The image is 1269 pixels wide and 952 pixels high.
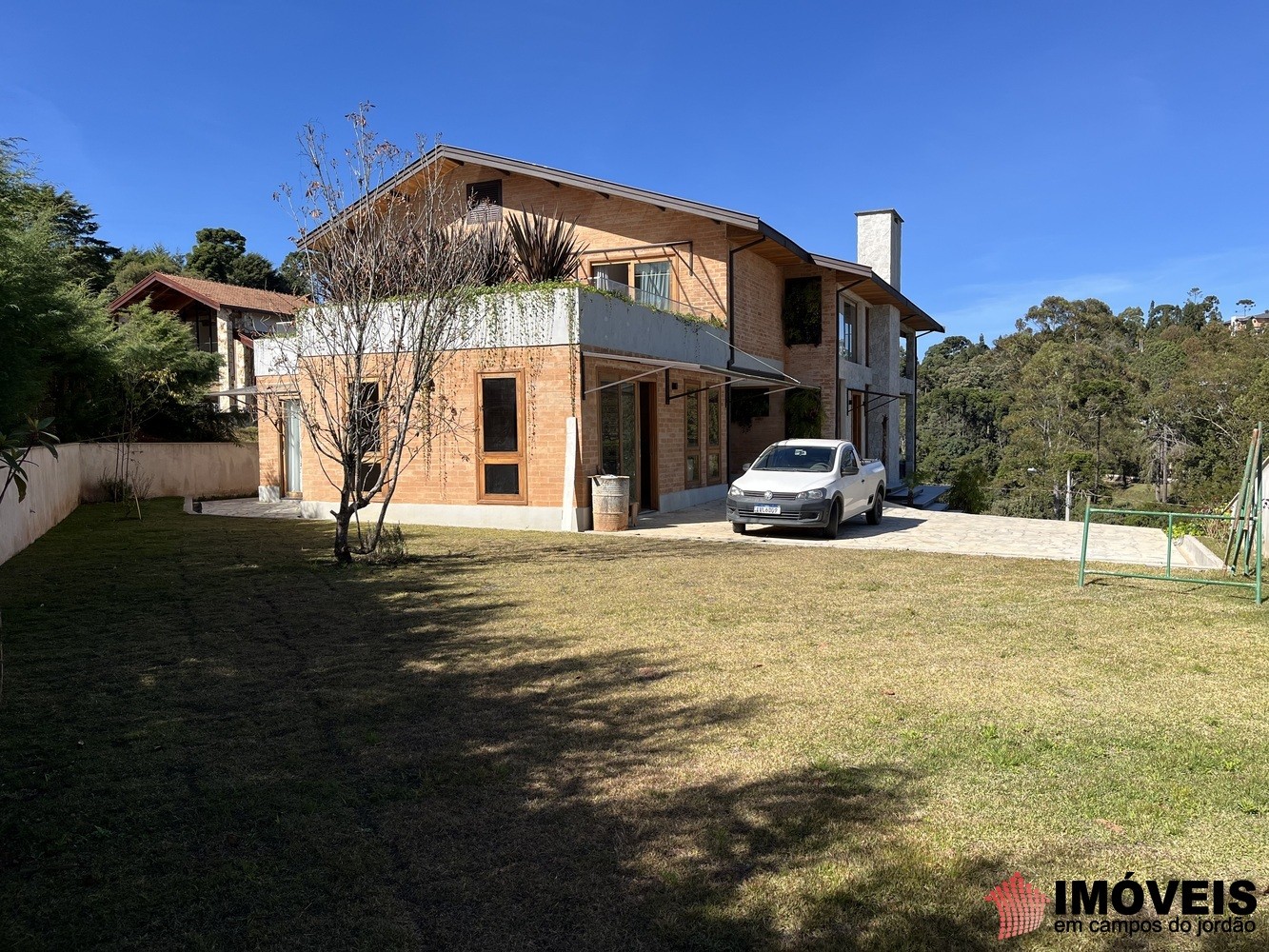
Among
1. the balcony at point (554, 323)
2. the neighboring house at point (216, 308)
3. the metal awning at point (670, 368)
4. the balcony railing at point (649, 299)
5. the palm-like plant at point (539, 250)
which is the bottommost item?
the metal awning at point (670, 368)

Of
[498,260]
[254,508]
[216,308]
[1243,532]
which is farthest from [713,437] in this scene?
[216,308]

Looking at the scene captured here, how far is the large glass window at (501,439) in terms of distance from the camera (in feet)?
50.8

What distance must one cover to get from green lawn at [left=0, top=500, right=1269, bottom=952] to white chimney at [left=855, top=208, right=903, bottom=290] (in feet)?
71.0

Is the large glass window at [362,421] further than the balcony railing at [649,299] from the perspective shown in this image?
No

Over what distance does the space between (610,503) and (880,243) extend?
18.1m

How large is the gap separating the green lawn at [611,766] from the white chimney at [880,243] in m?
21.6

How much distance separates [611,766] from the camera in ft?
14.4

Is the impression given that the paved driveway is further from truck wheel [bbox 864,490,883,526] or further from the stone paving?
truck wheel [bbox 864,490,883,526]

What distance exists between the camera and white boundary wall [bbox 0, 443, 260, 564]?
41.8ft

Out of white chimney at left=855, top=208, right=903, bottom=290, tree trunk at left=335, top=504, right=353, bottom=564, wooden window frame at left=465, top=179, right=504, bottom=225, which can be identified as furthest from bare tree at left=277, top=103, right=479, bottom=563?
white chimney at left=855, top=208, right=903, bottom=290

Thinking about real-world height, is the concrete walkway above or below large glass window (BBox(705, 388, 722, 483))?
below

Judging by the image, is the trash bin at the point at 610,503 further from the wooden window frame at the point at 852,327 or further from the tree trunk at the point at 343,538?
the wooden window frame at the point at 852,327

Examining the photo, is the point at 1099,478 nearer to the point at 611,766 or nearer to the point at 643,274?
the point at 643,274

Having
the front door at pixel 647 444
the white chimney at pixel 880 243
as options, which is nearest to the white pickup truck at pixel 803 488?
the front door at pixel 647 444
